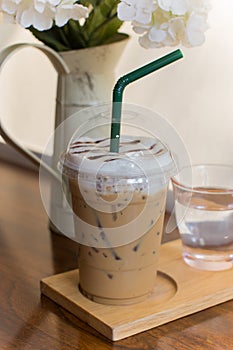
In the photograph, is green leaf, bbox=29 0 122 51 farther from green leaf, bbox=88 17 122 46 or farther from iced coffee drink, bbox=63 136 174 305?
iced coffee drink, bbox=63 136 174 305

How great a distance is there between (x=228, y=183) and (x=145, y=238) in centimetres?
22

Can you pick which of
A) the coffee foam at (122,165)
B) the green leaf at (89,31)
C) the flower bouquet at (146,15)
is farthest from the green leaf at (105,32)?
the coffee foam at (122,165)

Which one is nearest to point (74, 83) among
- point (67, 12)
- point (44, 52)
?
point (44, 52)

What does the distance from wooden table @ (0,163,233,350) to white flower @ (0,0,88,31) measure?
318 mm

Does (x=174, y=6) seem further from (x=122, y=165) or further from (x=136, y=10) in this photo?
(x=122, y=165)

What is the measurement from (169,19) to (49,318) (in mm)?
362

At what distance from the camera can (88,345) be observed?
0.78 meters

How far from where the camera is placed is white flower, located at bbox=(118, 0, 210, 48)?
0.82 meters

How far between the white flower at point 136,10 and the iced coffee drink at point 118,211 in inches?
5.3

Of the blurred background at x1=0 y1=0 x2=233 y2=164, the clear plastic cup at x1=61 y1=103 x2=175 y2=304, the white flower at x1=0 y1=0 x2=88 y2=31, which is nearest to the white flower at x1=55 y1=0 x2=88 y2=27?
the white flower at x1=0 y1=0 x2=88 y2=31

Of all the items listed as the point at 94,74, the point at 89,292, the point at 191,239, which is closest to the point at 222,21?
the point at 94,74

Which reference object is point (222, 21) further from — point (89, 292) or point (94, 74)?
point (89, 292)

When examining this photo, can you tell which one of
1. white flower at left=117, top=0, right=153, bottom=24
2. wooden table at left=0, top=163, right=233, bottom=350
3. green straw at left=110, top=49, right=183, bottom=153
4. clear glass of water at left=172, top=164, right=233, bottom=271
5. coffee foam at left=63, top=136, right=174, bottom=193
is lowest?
wooden table at left=0, top=163, right=233, bottom=350

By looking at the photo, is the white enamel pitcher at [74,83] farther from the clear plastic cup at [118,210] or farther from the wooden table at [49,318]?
the clear plastic cup at [118,210]
